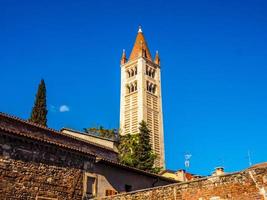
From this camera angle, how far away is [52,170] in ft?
60.0

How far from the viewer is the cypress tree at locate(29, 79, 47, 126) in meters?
33.8

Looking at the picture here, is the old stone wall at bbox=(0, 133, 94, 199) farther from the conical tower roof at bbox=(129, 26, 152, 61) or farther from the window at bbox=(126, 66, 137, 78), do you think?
the conical tower roof at bbox=(129, 26, 152, 61)

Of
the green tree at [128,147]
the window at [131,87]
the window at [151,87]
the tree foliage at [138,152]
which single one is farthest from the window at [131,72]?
the green tree at [128,147]

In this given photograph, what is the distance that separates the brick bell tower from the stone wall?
42.1 meters

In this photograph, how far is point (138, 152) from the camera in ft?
122

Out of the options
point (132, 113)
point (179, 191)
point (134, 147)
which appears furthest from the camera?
point (132, 113)

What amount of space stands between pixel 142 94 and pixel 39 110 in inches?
1245

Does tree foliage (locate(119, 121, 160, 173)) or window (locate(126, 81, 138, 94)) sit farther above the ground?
window (locate(126, 81, 138, 94))

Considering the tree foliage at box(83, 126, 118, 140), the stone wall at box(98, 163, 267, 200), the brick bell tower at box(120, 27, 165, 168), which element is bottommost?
the stone wall at box(98, 163, 267, 200)

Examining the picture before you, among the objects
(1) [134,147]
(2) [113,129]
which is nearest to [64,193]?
(1) [134,147]

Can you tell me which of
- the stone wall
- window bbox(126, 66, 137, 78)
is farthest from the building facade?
window bbox(126, 66, 137, 78)

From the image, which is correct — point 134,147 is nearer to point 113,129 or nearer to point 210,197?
point 113,129

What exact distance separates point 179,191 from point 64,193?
266 inches

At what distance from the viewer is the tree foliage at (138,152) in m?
35.3
